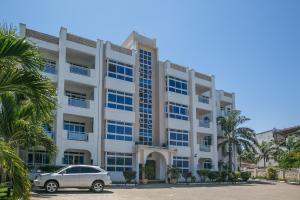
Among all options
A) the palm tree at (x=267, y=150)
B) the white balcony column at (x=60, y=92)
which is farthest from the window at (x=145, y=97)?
the palm tree at (x=267, y=150)

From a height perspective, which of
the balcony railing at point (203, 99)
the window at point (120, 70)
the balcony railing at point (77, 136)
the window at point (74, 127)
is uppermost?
the window at point (120, 70)

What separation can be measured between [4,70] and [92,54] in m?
28.4

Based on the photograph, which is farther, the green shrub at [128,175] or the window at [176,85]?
the window at [176,85]

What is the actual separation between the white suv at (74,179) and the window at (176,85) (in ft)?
64.3

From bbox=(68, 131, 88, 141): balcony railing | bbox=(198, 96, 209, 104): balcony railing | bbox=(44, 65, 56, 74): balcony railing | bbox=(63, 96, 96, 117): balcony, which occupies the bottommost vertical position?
bbox=(68, 131, 88, 141): balcony railing

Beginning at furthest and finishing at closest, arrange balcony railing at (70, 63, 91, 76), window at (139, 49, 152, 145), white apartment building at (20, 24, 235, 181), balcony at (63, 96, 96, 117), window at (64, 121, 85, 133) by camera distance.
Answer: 1. window at (139, 49, 152, 145)
2. window at (64, 121, 85, 133)
3. balcony railing at (70, 63, 91, 76)
4. white apartment building at (20, 24, 235, 181)
5. balcony at (63, 96, 96, 117)

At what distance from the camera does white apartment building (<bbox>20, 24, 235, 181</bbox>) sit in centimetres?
3325

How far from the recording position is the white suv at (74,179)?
2180 centimetres

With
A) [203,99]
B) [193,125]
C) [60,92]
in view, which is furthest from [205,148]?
[60,92]

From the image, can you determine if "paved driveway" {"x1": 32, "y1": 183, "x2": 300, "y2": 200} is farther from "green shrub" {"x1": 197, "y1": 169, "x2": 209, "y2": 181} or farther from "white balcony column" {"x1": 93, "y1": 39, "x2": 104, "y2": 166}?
"green shrub" {"x1": 197, "y1": 169, "x2": 209, "y2": 181}

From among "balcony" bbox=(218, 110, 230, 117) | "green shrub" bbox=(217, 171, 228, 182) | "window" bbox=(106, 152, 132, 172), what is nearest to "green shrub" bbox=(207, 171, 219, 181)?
"green shrub" bbox=(217, 171, 228, 182)

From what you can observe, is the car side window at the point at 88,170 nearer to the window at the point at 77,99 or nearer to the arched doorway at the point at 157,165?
the window at the point at 77,99

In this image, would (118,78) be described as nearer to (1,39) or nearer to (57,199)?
(57,199)

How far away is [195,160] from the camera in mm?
41750
